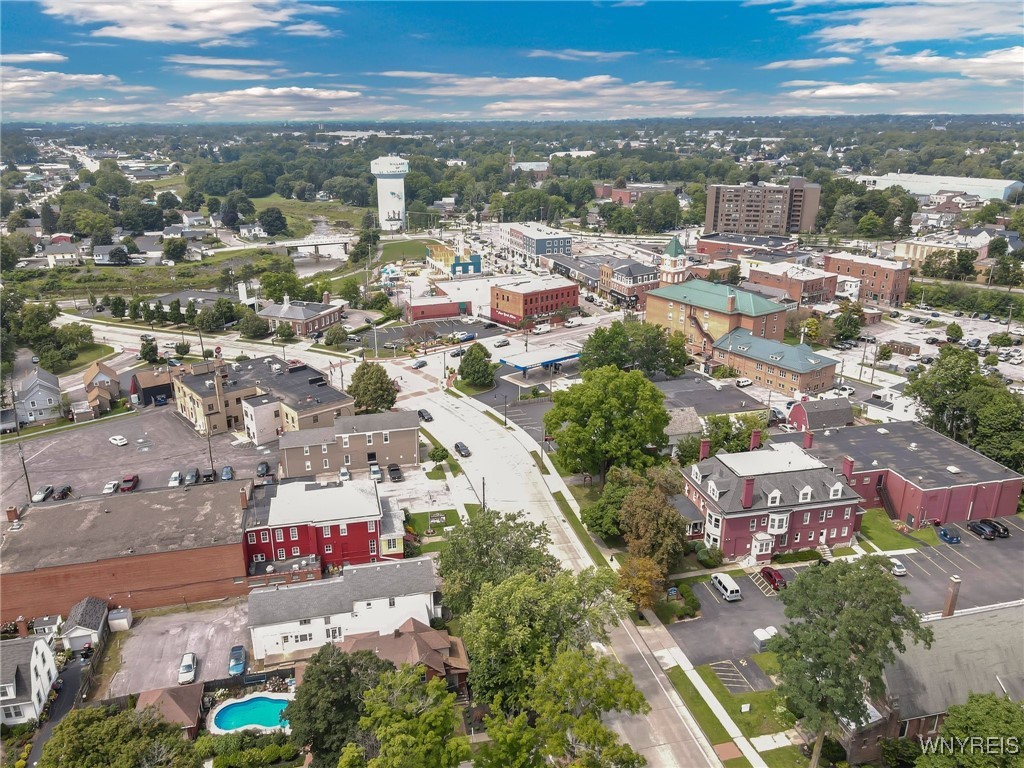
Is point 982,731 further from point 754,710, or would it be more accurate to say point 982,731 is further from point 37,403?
point 37,403

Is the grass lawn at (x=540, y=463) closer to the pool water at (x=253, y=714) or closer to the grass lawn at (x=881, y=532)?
the grass lawn at (x=881, y=532)

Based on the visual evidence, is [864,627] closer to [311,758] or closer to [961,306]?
[311,758]

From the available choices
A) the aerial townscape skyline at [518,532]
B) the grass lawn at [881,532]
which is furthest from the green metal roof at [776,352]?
the grass lawn at [881,532]

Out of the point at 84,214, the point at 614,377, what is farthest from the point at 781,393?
the point at 84,214

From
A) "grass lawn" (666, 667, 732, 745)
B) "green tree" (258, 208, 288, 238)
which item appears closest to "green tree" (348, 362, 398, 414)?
"grass lawn" (666, 667, 732, 745)

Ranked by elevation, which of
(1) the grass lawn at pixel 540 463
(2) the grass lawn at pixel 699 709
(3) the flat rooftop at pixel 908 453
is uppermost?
(3) the flat rooftop at pixel 908 453

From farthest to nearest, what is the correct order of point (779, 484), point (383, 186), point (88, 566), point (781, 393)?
point (383, 186) → point (781, 393) → point (779, 484) → point (88, 566)
